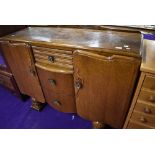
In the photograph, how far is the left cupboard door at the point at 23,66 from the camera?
40.2 inches

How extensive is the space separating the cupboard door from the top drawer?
68 millimetres

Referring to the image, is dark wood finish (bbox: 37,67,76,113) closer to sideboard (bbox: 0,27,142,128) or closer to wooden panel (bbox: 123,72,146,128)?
sideboard (bbox: 0,27,142,128)

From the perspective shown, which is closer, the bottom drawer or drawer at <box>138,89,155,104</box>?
drawer at <box>138,89,155,104</box>

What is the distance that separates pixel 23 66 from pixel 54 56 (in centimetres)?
36

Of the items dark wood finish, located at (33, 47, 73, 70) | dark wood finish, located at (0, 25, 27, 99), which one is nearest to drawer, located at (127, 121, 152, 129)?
dark wood finish, located at (33, 47, 73, 70)

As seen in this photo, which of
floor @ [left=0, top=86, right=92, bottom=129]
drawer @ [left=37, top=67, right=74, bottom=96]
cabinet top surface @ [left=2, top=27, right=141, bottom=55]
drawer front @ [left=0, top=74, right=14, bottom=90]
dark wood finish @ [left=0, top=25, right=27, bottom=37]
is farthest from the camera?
drawer front @ [left=0, top=74, right=14, bottom=90]

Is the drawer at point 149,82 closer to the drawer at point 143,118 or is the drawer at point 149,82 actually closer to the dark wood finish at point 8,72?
the drawer at point 143,118

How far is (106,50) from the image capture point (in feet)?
2.47

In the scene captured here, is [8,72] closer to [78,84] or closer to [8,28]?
[8,28]

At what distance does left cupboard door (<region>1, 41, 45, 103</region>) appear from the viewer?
1022 millimetres

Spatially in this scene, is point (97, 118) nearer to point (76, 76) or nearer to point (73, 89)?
point (73, 89)

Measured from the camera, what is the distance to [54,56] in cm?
94
